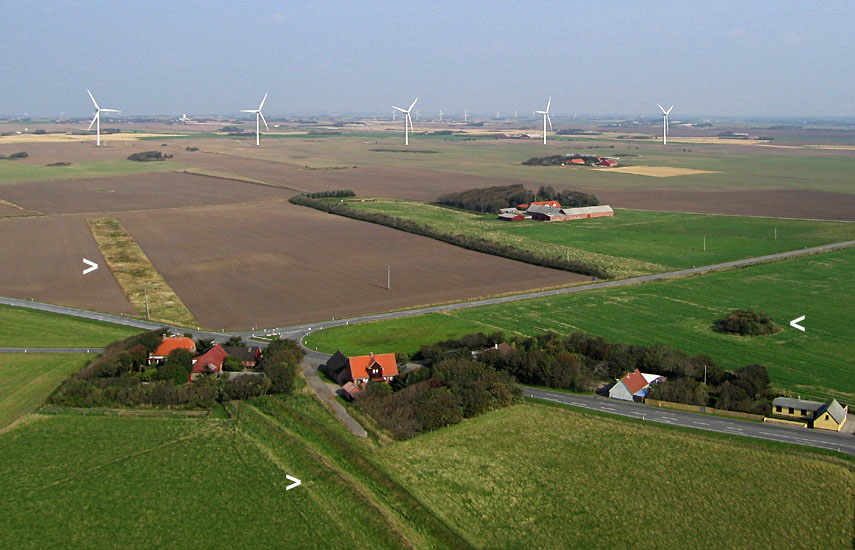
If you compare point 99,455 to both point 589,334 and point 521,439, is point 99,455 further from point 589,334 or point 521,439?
point 589,334

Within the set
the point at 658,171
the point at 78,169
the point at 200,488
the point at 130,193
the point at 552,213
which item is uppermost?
the point at 658,171

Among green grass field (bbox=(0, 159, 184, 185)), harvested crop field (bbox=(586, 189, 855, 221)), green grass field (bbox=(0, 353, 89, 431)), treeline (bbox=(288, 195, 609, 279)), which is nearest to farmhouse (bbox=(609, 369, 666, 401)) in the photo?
treeline (bbox=(288, 195, 609, 279))

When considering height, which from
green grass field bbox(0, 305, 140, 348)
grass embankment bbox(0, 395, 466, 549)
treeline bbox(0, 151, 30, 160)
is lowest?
grass embankment bbox(0, 395, 466, 549)

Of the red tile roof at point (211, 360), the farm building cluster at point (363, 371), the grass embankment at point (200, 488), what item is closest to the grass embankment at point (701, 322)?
the farm building cluster at point (363, 371)

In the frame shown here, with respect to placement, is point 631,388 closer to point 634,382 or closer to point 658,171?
point 634,382

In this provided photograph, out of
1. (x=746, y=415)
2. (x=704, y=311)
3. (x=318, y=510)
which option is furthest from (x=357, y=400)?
(x=704, y=311)

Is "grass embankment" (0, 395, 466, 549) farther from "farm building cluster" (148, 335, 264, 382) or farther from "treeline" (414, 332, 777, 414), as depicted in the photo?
"treeline" (414, 332, 777, 414)

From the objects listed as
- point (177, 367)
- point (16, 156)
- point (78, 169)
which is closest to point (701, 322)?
point (177, 367)
